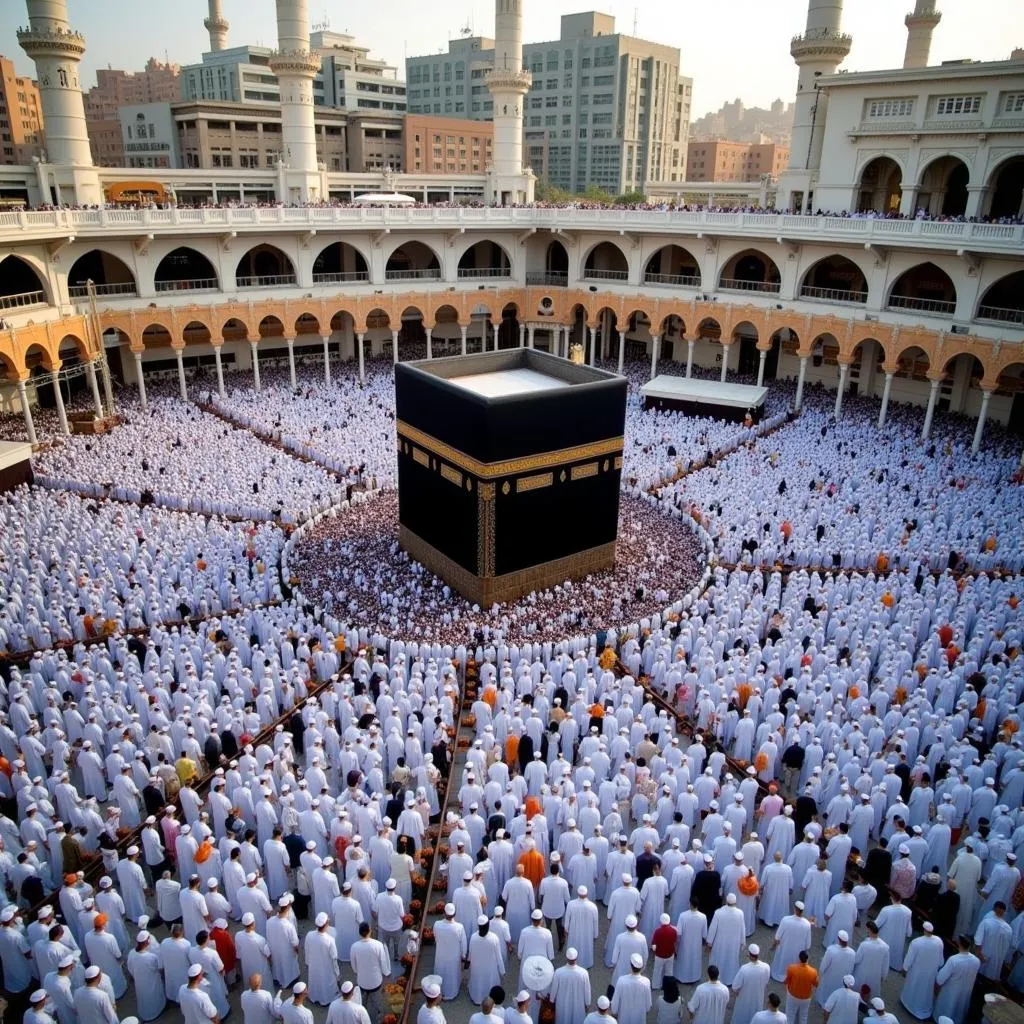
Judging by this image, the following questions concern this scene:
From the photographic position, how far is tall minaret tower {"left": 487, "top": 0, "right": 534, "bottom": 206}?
3488 cm

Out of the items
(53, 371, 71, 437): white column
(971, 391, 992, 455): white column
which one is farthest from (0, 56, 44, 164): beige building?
(971, 391, 992, 455): white column

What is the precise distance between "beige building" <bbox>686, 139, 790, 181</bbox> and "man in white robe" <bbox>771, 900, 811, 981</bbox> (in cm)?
9941

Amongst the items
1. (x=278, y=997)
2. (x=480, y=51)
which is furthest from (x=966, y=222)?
(x=480, y=51)

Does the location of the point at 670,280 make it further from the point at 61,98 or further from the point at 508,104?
the point at 61,98

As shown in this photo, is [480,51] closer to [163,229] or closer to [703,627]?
[163,229]

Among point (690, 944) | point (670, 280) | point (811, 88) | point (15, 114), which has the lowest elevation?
point (690, 944)

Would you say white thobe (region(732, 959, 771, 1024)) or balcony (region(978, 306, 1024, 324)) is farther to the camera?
balcony (region(978, 306, 1024, 324))

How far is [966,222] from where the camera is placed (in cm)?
2473

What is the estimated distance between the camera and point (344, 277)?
116 ft

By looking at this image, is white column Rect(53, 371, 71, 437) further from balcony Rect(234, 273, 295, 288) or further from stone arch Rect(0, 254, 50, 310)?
balcony Rect(234, 273, 295, 288)

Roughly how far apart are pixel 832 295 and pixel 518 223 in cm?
1279

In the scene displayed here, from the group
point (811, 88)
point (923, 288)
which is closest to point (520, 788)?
point (923, 288)

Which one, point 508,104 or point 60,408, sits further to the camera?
point 508,104

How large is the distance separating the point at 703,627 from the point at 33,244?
2304 centimetres
